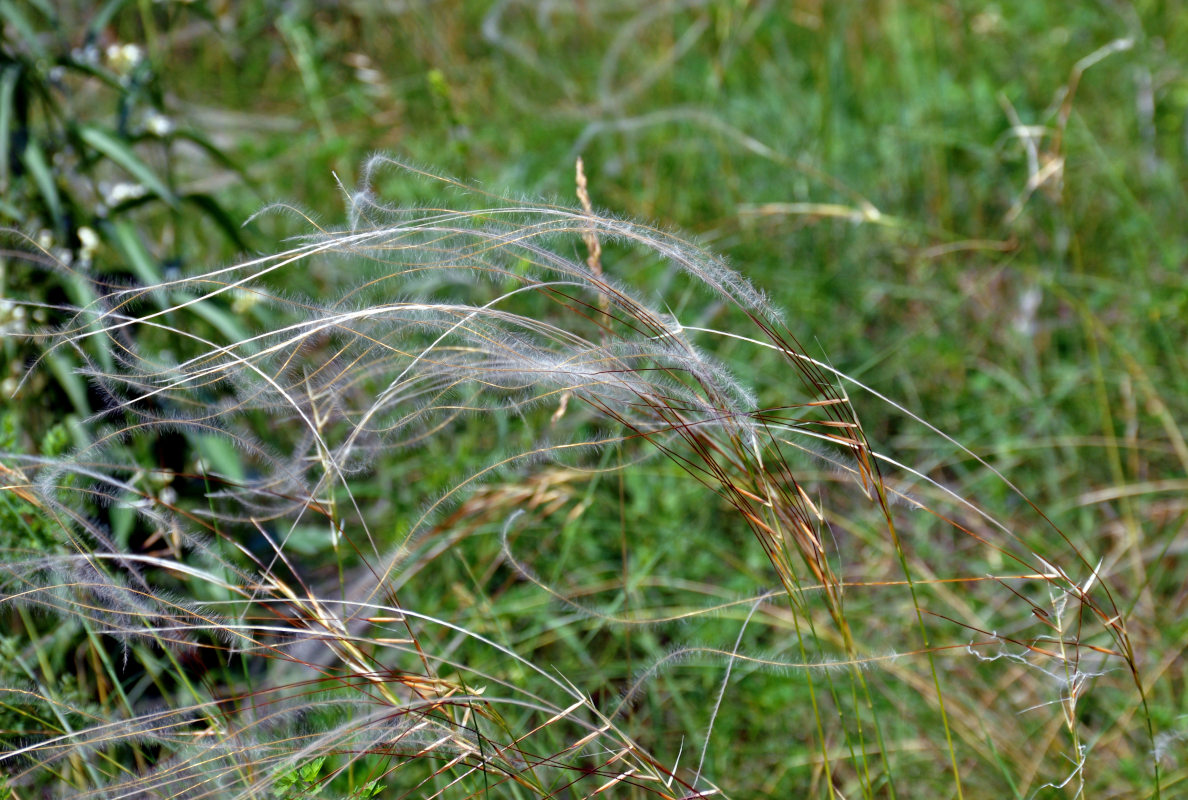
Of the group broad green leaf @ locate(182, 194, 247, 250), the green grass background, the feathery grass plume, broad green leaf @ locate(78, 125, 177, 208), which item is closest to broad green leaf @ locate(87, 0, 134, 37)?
the green grass background

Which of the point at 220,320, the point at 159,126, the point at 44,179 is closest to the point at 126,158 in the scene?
the point at 44,179

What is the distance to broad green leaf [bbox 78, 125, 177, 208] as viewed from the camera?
72.7 inches

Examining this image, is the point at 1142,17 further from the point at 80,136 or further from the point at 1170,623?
the point at 80,136

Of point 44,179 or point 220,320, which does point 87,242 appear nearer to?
point 44,179

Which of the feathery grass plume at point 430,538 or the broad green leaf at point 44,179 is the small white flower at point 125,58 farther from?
the feathery grass plume at point 430,538

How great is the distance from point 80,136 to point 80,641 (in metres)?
1.08

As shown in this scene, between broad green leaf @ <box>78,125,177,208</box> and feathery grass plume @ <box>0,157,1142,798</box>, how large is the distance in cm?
23

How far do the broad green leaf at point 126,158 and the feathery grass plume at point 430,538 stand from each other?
0.23 metres

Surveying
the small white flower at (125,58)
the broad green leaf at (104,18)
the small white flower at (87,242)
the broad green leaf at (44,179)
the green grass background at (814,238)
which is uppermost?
the broad green leaf at (104,18)

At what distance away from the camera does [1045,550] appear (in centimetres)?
192

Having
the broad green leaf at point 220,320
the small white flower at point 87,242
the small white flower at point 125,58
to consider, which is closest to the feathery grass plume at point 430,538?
the broad green leaf at point 220,320

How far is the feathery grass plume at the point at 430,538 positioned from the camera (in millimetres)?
996

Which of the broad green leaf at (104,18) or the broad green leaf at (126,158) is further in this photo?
the broad green leaf at (104,18)

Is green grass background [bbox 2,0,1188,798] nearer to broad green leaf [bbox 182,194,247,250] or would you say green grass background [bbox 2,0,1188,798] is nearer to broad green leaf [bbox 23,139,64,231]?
broad green leaf [bbox 182,194,247,250]
